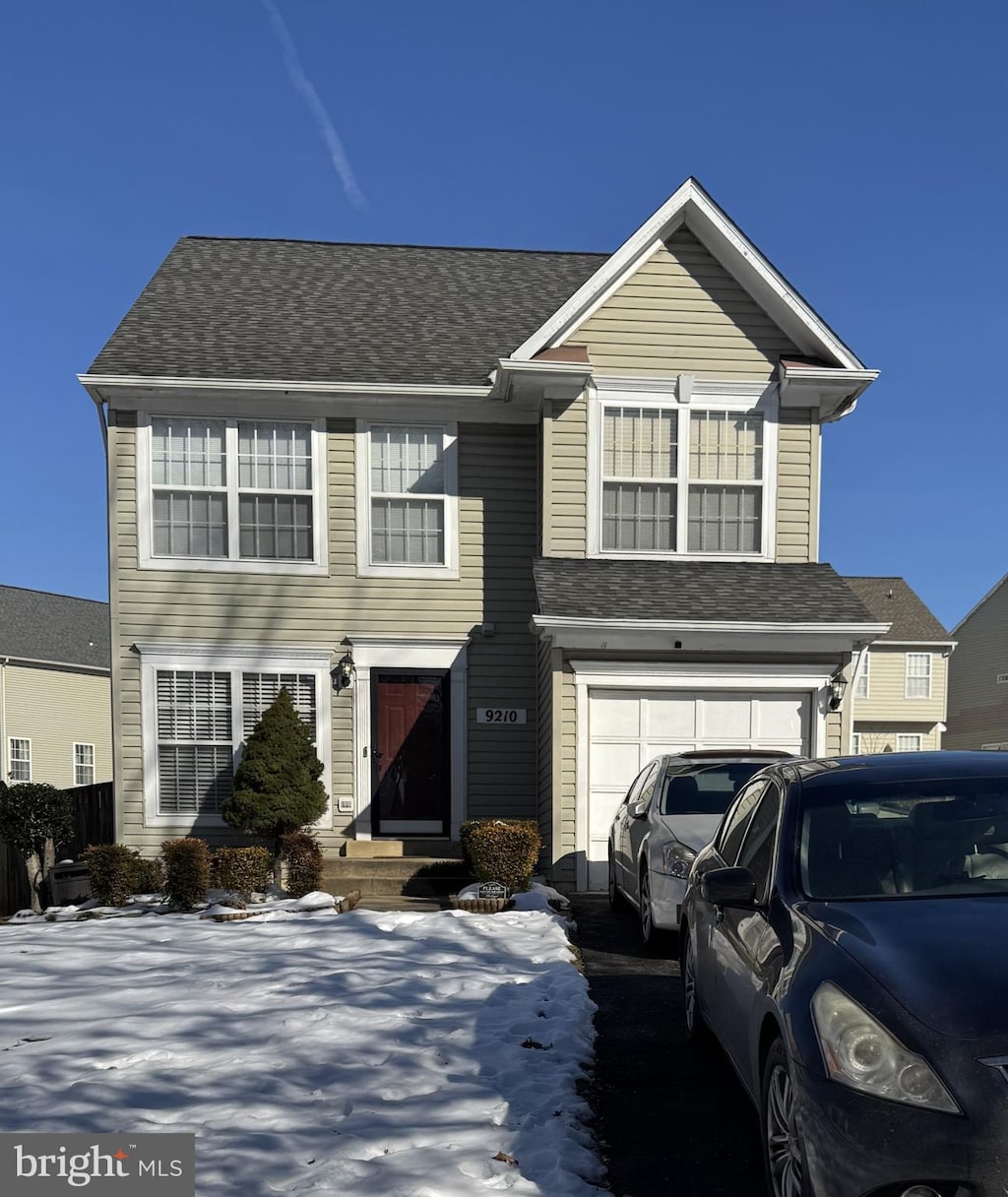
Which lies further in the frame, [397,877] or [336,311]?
[336,311]

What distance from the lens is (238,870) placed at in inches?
430

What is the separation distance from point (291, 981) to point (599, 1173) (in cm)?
348

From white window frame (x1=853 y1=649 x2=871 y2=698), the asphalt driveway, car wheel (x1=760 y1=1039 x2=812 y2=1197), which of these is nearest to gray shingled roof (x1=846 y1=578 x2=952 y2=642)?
white window frame (x1=853 y1=649 x2=871 y2=698)

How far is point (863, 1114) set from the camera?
301cm

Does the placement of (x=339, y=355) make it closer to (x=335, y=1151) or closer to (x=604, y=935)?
(x=604, y=935)

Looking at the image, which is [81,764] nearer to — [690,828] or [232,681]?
[232,681]

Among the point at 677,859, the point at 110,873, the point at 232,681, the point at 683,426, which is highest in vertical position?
the point at 683,426

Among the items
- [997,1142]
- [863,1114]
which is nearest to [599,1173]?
[863,1114]

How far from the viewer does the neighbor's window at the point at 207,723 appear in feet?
44.3

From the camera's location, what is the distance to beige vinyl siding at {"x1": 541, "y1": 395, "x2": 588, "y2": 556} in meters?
13.0

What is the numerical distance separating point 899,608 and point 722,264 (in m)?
31.4

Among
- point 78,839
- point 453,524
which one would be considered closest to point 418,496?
point 453,524

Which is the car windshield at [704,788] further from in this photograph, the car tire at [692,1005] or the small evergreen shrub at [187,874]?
the small evergreen shrub at [187,874]

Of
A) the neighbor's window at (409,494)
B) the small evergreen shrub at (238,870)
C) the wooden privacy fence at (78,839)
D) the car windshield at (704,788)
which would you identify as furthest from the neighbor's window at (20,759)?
the car windshield at (704,788)
